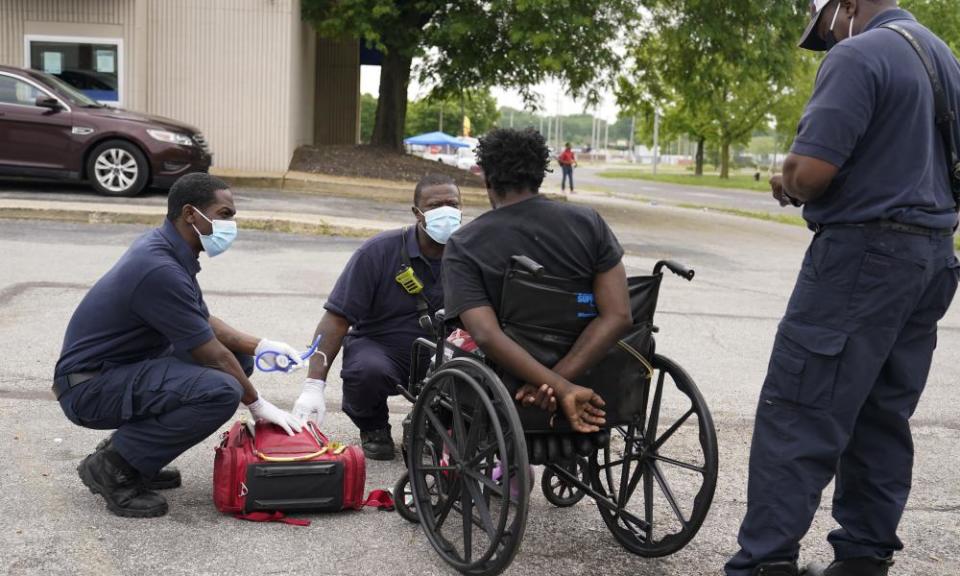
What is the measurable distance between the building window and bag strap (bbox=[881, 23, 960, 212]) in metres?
16.9

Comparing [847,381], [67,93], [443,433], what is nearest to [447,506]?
[443,433]

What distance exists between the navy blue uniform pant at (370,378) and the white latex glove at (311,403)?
0.29 m

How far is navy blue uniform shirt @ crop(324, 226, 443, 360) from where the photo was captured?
5.29 meters

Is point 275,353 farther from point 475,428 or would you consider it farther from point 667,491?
point 667,491

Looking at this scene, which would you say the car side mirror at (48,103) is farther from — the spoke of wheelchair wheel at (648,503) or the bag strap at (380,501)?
the spoke of wheelchair wheel at (648,503)

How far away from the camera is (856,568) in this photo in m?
3.77

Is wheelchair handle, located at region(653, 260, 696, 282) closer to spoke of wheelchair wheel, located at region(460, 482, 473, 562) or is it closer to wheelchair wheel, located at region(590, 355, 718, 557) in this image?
wheelchair wheel, located at region(590, 355, 718, 557)

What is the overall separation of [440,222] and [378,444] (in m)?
1.10

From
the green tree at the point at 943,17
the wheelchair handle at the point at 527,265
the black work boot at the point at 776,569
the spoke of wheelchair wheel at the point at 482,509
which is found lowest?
the black work boot at the point at 776,569

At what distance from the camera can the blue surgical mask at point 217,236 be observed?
459 centimetres

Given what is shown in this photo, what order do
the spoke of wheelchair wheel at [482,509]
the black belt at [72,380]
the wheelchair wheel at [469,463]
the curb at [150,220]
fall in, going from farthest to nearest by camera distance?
the curb at [150,220], the black belt at [72,380], the spoke of wheelchair wheel at [482,509], the wheelchair wheel at [469,463]

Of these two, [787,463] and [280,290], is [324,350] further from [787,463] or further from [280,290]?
[280,290]

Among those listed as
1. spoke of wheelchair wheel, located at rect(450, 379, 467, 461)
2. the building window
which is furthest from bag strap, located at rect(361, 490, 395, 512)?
the building window

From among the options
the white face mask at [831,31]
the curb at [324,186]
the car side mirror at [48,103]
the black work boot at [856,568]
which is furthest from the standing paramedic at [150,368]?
the curb at [324,186]
